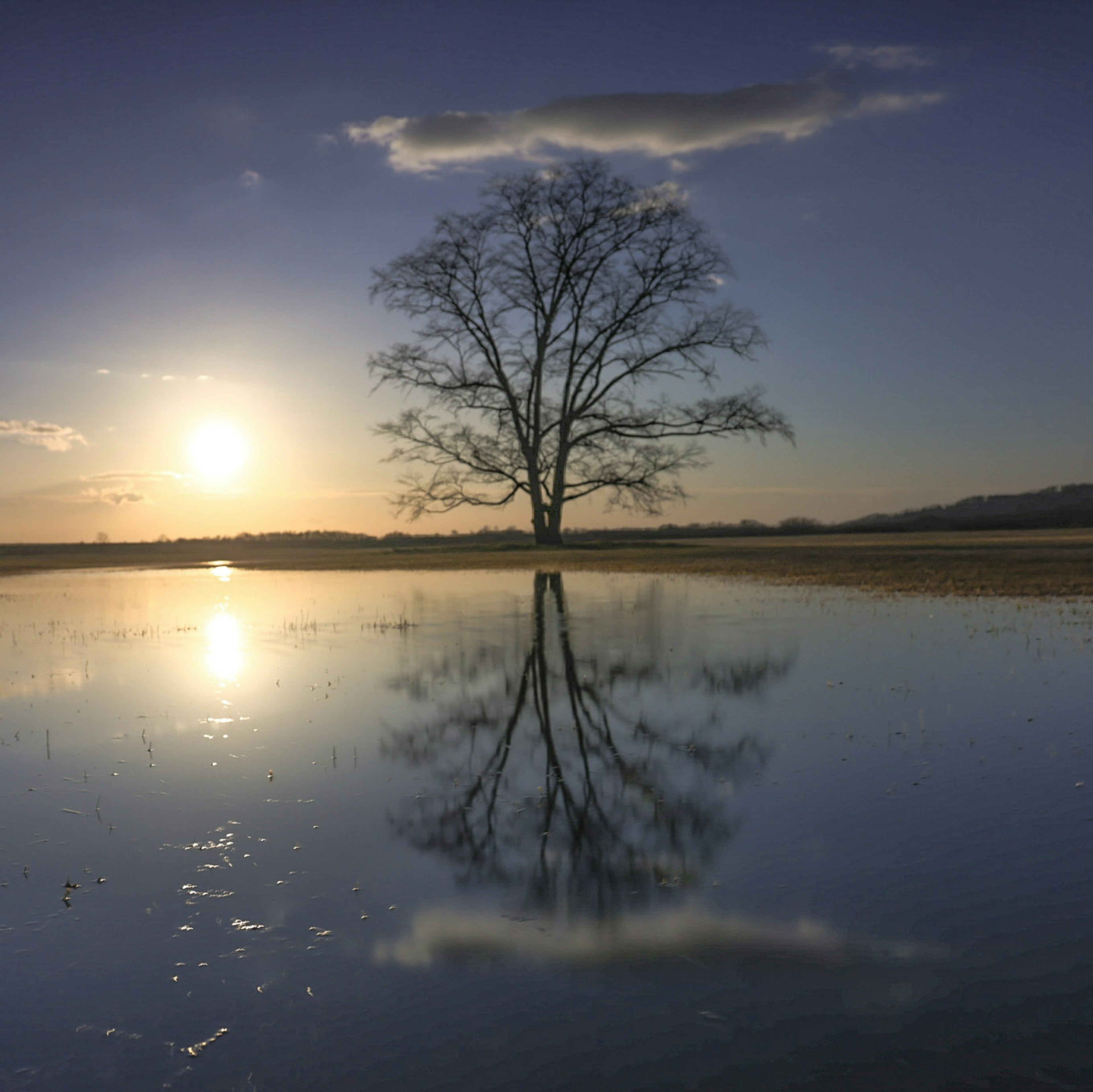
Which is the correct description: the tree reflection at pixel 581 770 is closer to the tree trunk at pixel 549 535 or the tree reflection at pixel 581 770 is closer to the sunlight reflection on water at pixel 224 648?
the sunlight reflection on water at pixel 224 648

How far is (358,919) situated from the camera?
5.15 meters

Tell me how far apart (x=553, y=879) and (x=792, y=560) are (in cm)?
3591

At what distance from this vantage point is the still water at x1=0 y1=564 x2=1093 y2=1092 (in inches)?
155

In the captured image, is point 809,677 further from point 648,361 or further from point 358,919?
point 648,361

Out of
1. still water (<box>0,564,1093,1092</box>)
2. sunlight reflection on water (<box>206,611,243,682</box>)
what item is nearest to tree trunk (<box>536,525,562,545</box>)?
sunlight reflection on water (<box>206,611,243,682</box>)

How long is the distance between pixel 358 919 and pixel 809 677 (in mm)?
8417

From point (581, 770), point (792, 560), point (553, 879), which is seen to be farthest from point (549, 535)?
point (553, 879)

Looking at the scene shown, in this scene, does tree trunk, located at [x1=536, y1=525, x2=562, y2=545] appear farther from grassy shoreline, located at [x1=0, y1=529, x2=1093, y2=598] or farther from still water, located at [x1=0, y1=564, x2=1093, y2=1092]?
still water, located at [x1=0, y1=564, x2=1093, y2=1092]

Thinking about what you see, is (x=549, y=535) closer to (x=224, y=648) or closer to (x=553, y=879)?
(x=224, y=648)

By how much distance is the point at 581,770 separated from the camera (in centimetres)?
818

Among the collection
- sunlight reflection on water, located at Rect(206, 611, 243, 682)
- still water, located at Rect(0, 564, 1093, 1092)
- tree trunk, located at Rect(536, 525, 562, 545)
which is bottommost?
still water, located at Rect(0, 564, 1093, 1092)

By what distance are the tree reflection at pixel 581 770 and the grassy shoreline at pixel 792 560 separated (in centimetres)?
1488

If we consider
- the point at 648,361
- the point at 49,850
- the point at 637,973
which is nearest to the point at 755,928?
the point at 637,973

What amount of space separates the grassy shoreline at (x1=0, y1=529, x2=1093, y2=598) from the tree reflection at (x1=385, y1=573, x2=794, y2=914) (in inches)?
586
